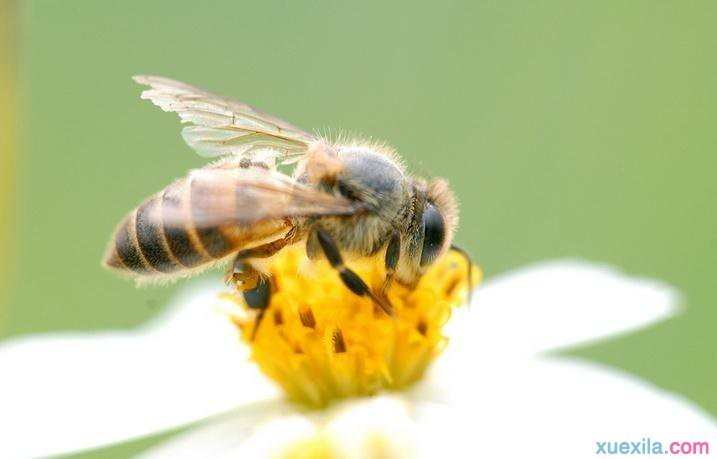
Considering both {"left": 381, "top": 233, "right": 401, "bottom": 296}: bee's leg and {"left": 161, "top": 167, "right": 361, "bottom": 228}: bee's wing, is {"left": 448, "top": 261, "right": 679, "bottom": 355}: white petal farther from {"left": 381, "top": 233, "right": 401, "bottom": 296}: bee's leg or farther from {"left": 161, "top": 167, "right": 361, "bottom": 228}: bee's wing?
{"left": 161, "top": 167, "right": 361, "bottom": 228}: bee's wing

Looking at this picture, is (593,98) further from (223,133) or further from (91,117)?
(223,133)

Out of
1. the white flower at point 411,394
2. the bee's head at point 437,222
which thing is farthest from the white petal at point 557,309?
the bee's head at point 437,222

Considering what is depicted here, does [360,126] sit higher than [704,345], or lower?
higher

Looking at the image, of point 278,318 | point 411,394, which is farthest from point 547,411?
point 278,318

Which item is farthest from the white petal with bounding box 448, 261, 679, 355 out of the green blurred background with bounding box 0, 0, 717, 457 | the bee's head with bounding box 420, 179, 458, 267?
the green blurred background with bounding box 0, 0, 717, 457

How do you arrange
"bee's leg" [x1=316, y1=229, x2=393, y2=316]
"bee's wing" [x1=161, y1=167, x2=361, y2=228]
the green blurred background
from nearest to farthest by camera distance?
"bee's wing" [x1=161, y1=167, x2=361, y2=228] → "bee's leg" [x1=316, y1=229, x2=393, y2=316] → the green blurred background

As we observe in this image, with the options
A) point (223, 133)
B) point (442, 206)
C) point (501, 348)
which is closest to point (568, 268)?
point (501, 348)

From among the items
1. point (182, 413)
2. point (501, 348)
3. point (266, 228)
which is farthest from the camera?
point (501, 348)

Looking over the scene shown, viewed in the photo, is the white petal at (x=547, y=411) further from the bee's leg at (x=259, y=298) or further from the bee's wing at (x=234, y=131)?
the bee's wing at (x=234, y=131)
